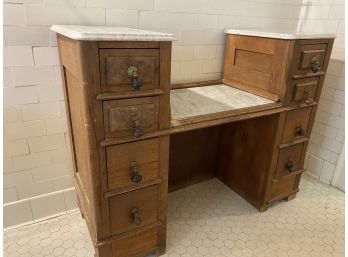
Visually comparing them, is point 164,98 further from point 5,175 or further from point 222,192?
point 222,192

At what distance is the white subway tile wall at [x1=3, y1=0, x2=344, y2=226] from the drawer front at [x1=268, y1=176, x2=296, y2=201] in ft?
1.53

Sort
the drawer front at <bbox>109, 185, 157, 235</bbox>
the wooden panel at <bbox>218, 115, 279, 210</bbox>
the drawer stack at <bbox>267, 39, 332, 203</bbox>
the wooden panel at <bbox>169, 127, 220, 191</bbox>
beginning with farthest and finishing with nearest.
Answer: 1. the wooden panel at <bbox>169, 127, 220, 191</bbox>
2. the wooden panel at <bbox>218, 115, 279, 210</bbox>
3. the drawer stack at <bbox>267, 39, 332, 203</bbox>
4. the drawer front at <bbox>109, 185, 157, 235</bbox>

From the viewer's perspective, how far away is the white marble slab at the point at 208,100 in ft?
4.55

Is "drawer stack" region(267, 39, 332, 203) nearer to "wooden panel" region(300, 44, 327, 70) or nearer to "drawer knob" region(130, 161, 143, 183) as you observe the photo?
"wooden panel" region(300, 44, 327, 70)

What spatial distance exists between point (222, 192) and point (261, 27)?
1182 millimetres

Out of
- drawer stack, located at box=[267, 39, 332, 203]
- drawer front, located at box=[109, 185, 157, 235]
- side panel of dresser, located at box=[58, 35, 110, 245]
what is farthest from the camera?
Result: drawer stack, located at box=[267, 39, 332, 203]

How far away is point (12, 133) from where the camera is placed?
1.46 m

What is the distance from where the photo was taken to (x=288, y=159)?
179cm

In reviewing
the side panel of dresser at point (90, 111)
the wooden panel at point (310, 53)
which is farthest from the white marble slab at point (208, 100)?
the side panel of dresser at point (90, 111)

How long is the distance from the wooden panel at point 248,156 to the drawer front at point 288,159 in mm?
87

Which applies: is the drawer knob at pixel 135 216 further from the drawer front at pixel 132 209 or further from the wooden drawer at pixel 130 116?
the wooden drawer at pixel 130 116

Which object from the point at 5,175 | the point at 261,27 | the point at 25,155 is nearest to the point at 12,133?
the point at 25,155

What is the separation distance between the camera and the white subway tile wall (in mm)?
1349

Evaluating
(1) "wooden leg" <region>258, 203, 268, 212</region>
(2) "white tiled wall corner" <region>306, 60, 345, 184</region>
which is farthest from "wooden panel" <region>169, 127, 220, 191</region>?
(2) "white tiled wall corner" <region>306, 60, 345, 184</region>
